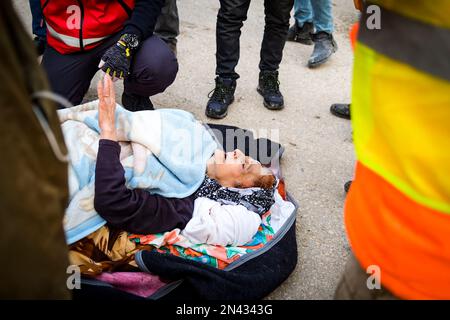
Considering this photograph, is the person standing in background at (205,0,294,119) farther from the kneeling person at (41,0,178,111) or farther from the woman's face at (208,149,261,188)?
the woman's face at (208,149,261,188)

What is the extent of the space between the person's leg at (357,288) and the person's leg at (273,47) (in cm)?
210

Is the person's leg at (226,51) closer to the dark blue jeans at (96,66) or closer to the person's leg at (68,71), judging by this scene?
the dark blue jeans at (96,66)

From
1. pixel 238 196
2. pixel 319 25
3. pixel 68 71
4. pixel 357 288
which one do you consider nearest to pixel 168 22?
pixel 68 71

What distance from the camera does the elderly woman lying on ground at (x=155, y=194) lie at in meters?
1.60

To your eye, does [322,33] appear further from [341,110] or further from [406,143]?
[406,143]

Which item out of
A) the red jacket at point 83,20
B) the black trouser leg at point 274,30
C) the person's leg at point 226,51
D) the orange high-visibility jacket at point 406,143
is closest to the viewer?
the orange high-visibility jacket at point 406,143

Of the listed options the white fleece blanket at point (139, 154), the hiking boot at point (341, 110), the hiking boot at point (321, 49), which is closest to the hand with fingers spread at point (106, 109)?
the white fleece blanket at point (139, 154)

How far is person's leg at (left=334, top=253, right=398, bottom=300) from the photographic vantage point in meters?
0.96

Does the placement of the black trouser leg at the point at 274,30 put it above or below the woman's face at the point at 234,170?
above

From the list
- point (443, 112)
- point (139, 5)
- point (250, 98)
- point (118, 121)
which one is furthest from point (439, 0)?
point (250, 98)

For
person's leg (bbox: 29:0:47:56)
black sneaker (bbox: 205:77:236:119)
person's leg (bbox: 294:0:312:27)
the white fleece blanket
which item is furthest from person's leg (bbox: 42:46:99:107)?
person's leg (bbox: 294:0:312:27)

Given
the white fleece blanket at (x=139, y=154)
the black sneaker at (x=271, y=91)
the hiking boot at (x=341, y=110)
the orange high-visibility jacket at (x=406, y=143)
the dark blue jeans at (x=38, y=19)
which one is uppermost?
the orange high-visibility jacket at (x=406, y=143)

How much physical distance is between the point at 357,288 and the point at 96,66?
199cm

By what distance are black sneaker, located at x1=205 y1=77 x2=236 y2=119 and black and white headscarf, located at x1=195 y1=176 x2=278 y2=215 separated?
883 millimetres
